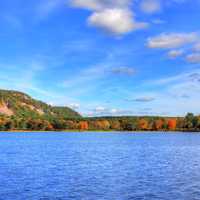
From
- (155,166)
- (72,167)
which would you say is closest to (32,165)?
(72,167)

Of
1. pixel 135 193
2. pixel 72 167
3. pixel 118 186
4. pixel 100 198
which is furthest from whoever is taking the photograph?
pixel 72 167

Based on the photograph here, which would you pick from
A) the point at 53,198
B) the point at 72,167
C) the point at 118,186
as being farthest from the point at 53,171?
the point at 53,198

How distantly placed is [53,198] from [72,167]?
2613cm

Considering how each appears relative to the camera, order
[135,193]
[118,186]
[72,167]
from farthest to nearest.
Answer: [72,167] < [118,186] < [135,193]

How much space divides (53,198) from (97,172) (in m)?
19.3

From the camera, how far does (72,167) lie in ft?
214

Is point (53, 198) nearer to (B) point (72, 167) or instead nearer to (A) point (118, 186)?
(A) point (118, 186)

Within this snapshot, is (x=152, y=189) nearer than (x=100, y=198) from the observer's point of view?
No

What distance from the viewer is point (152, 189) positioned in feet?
144

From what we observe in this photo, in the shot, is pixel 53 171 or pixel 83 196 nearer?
pixel 83 196

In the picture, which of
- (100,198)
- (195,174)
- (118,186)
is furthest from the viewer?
(195,174)

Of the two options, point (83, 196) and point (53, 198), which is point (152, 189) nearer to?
point (83, 196)

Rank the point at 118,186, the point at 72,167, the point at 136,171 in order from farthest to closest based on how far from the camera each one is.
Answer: the point at 72,167 → the point at 136,171 → the point at 118,186

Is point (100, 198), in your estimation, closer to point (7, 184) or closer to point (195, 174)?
point (7, 184)
